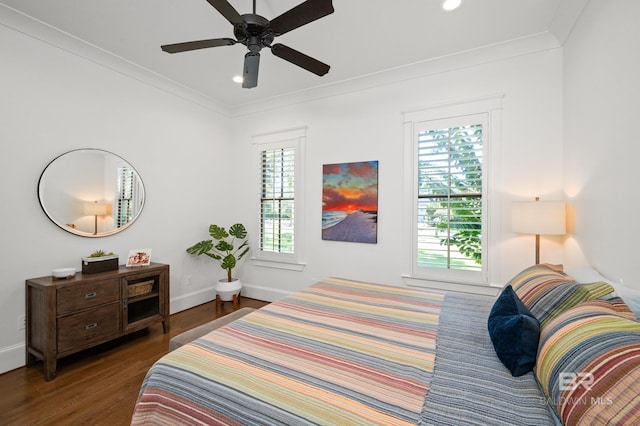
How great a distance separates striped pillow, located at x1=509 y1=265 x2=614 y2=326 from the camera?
1331mm

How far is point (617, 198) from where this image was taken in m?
1.70

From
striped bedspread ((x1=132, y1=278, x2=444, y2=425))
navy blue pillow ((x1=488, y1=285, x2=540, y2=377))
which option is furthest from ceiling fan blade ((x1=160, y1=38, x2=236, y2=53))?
navy blue pillow ((x1=488, y1=285, x2=540, y2=377))

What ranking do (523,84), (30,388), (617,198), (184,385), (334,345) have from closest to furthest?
(184,385)
(334,345)
(617,198)
(30,388)
(523,84)

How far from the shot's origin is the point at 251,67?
6.77 ft

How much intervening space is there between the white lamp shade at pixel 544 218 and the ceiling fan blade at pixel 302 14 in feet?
7.25

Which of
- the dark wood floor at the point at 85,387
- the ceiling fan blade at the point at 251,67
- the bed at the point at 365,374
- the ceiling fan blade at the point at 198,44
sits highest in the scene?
the ceiling fan blade at the point at 198,44

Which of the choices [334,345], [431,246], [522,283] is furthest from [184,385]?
[431,246]

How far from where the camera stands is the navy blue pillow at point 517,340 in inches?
45.8

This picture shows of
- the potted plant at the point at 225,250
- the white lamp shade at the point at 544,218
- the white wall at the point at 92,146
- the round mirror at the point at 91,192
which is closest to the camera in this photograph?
the white lamp shade at the point at 544,218

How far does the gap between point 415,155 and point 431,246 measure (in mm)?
1046

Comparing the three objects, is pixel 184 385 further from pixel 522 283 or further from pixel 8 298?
pixel 8 298

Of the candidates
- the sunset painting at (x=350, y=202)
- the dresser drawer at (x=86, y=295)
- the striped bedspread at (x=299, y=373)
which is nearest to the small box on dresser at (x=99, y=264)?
the dresser drawer at (x=86, y=295)

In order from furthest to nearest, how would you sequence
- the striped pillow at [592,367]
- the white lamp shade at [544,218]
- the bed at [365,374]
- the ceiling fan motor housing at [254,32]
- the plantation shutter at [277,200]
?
the plantation shutter at [277,200] → the white lamp shade at [544,218] → the ceiling fan motor housing at [254,32] → the bed at [365,374] → the striped pillow at [592,367]

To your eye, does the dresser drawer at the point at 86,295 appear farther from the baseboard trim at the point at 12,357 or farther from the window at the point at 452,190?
the window at the point at 452,190
